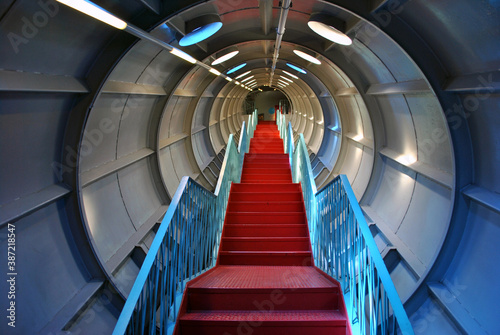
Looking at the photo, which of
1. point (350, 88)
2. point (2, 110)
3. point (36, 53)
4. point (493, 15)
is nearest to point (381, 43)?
point (493, 15)

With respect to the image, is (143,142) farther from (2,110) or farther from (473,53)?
(473,53)

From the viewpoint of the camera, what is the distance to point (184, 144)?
33.0 ft

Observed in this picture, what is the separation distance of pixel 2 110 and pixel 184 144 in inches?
279

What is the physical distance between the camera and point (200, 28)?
4.82 m

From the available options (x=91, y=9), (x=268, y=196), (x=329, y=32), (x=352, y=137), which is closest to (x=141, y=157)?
(x=268, y=196)

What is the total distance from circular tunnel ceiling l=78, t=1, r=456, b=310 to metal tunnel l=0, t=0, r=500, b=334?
3 cm

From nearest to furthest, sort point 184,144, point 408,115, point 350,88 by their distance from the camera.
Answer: point 408,115
point 350,88
point 184,144

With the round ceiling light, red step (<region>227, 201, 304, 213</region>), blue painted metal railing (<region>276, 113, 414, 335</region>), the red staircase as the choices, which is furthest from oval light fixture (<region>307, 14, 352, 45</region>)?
red step (<region>227, 201, 304, 213</region>)

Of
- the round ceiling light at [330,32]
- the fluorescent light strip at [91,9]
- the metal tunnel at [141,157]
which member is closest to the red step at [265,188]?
the metal tunnel at [141,157]

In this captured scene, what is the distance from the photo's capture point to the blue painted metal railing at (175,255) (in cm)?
256

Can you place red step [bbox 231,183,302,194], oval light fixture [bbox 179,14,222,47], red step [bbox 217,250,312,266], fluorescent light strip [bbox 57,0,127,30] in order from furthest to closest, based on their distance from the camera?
red step [bbox 231,183,302,194] → red step [bbox 217,250,312,266] → oval light fixture [bbox 179,14,222,47] → fluorescent light strip [bbox 57,0,127,30]

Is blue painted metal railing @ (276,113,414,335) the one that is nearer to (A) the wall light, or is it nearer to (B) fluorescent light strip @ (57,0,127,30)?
(A) the wall light

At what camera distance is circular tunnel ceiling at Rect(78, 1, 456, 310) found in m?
4.52

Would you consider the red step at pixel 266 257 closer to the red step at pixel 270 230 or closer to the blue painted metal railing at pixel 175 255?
the blue painted metal railing at pixel 175 255
